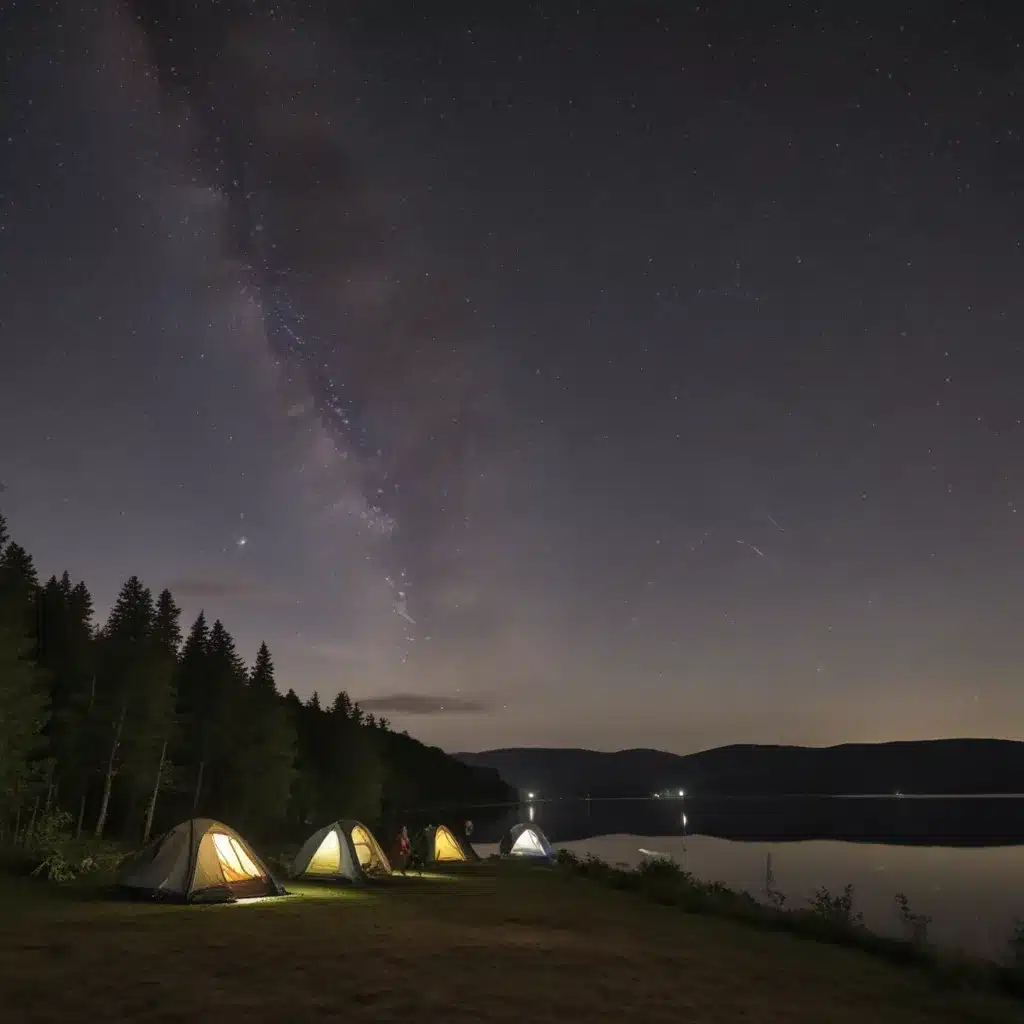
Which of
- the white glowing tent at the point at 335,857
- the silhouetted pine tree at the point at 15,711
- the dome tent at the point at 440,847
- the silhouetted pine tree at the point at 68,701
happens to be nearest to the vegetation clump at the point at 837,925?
the dome tent at the point at 440,847

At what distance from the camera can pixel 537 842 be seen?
37.9 meters

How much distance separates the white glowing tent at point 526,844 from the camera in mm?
37344

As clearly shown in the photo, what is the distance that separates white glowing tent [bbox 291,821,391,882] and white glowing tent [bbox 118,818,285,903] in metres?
4.45

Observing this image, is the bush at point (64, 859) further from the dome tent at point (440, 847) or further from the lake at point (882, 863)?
the lake at point (882, 863)

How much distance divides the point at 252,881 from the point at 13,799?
79.5ft

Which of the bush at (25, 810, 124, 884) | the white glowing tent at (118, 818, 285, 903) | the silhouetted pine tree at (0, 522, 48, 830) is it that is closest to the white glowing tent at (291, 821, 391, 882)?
the white glowing tent at (118, 818, 285, 903)

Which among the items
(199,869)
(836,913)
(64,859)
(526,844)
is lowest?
(526,844)

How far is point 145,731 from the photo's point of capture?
1692 inches

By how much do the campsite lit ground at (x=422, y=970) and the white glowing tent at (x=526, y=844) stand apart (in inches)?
817

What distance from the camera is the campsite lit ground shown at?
9.05 meters

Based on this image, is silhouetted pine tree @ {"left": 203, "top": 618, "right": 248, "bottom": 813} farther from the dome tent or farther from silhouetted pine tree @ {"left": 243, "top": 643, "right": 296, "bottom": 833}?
the dome tent

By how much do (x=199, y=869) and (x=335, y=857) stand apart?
6628 mm

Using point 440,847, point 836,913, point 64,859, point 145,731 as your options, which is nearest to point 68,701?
point 145,731

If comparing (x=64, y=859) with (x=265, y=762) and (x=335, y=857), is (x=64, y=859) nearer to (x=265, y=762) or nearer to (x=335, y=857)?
(x=335, y=857)
